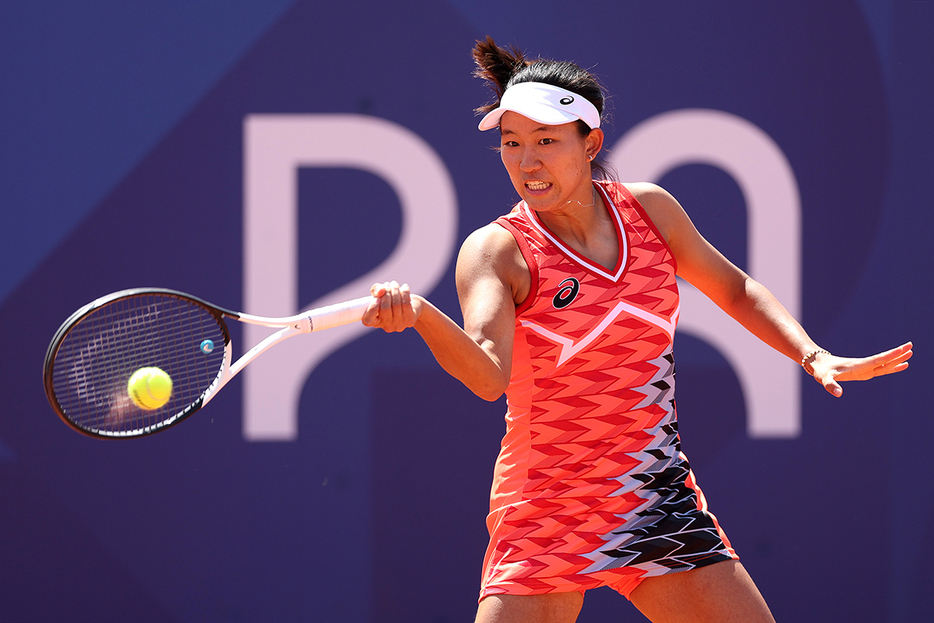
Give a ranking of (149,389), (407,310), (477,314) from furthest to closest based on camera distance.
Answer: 1. (149,389)
2. (477,314)
3. (407,310)

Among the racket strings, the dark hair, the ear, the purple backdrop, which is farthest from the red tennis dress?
the purple backdrop

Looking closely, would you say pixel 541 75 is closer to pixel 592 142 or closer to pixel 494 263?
pixel 592 142

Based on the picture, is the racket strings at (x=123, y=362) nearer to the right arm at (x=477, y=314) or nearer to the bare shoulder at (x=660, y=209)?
the right arm at (x=477, y=314)

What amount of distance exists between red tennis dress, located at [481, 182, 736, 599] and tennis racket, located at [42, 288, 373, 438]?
16.6 inches

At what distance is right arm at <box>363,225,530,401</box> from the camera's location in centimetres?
179

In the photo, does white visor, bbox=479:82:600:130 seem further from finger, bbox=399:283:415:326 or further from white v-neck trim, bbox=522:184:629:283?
finger, bbox=399:283:415:326

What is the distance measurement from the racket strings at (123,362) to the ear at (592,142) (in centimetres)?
93

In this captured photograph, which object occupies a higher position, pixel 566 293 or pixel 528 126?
pixel 528 126

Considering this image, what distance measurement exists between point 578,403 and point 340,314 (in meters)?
0.57

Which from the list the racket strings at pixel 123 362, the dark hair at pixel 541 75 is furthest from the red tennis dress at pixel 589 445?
the racket strings at pixel 123 362

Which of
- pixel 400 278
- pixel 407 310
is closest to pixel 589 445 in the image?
pixel 407 310

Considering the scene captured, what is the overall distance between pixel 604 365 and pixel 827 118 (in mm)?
1915

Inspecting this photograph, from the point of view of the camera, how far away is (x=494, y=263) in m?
2.01

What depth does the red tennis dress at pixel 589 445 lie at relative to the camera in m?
2.02
